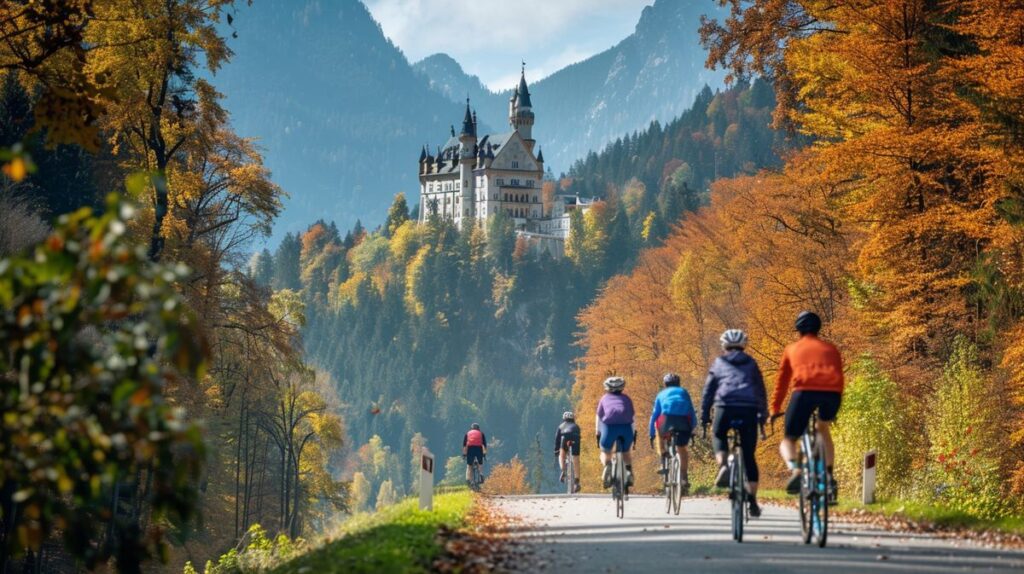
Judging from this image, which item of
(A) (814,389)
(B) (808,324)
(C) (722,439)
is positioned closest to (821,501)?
(A) (814,389)

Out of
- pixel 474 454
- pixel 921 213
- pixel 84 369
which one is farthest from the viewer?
pixel 474 454

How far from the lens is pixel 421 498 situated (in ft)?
58.3

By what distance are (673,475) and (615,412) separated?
5.82 feet

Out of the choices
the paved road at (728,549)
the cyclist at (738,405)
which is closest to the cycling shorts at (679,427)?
the paved road at (728,549)

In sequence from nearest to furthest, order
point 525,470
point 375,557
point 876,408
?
point 375,557 → point 876,408 → point 525,470

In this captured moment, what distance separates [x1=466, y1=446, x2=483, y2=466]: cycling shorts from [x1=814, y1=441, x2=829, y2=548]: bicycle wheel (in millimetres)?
18834

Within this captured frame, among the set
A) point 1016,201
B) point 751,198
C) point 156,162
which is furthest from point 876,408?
point 751,198

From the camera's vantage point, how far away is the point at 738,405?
43.8ft

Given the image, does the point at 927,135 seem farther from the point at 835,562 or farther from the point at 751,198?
the point at 751,198

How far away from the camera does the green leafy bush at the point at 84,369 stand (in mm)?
5797

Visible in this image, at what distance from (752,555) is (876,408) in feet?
40.2

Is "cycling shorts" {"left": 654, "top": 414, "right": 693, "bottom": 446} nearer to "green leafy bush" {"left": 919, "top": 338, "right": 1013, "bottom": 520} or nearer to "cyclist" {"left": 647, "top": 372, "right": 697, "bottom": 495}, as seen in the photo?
"cyclist" {"left": 647, "top": 372, "right": 697, "bottom": 495}

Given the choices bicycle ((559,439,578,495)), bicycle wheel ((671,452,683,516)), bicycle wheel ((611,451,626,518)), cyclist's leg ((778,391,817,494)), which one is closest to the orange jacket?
cyclist's leg ((778,391,817,494))

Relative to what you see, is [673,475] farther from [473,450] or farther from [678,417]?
[473,450]
